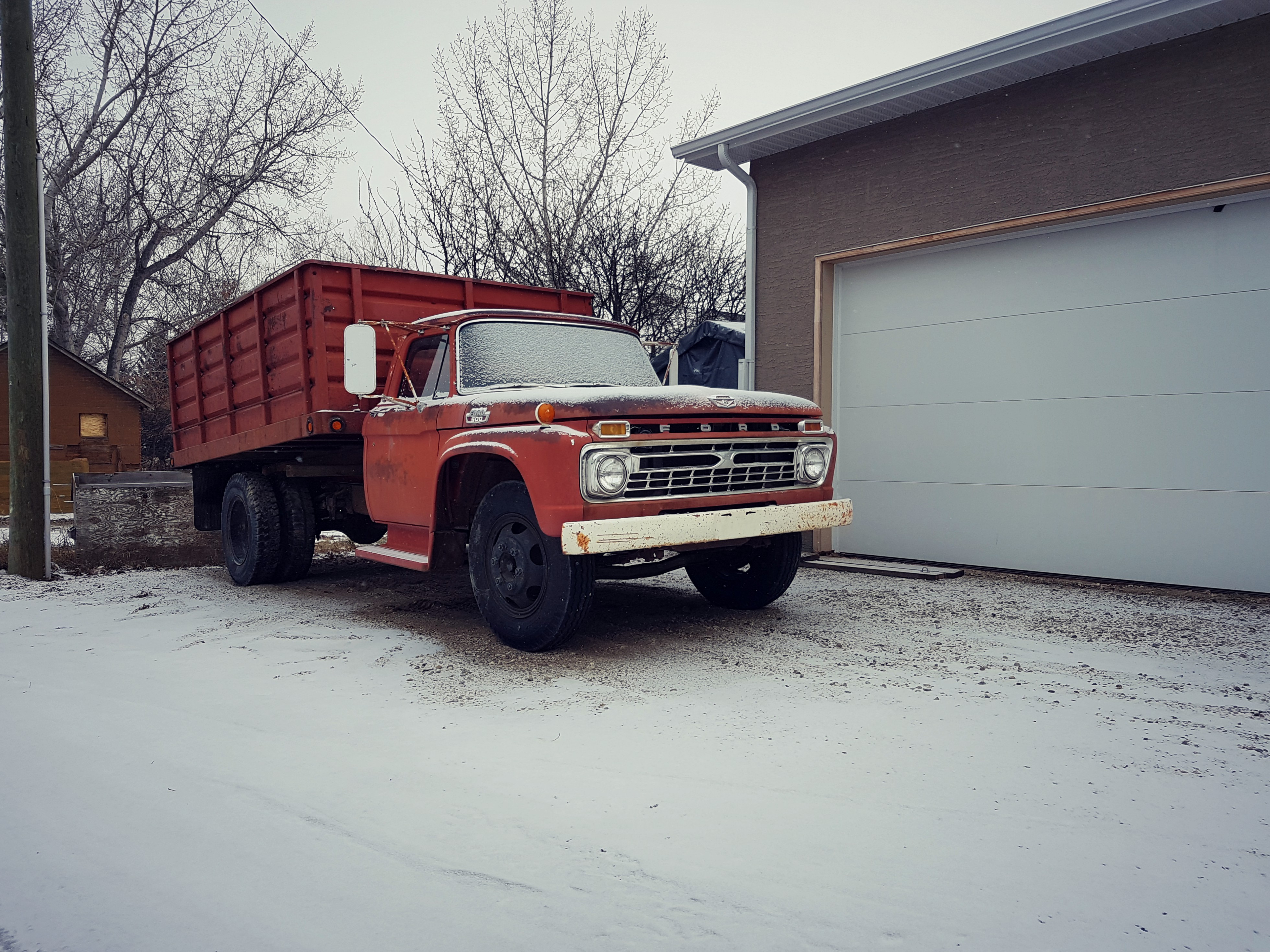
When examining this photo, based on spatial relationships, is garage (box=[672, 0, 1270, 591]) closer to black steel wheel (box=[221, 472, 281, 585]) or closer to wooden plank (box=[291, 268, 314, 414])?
wooden plank (box=[291, 268, 314, 414])

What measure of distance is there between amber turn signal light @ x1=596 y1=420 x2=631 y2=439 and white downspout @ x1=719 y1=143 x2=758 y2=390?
198 inches

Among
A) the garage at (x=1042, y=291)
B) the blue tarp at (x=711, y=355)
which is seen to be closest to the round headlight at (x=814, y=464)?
the garage at (x=1042, y=291)

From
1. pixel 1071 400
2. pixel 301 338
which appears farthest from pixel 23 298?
pixel 1071 400

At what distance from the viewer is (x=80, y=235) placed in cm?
2308

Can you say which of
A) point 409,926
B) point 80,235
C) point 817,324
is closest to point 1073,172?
point 817,324

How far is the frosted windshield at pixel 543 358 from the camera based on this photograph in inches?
222

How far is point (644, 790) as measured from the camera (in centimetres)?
318

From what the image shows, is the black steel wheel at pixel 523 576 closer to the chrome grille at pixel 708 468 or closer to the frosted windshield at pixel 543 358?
the chrome grille at pixel 708 468

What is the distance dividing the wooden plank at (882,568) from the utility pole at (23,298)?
7245mm

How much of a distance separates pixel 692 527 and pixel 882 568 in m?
4.09

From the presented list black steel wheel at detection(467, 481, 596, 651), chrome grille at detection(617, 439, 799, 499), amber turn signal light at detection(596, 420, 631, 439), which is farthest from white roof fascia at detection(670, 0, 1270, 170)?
black steel wheel at detection(467, 481, 596, 651)

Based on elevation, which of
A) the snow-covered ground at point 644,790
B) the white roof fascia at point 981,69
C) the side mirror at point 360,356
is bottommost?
the snow-covered ground at point 644,790

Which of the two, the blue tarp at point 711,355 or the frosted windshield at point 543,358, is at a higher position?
the blue tarp at point 711,355

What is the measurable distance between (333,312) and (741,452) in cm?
344
